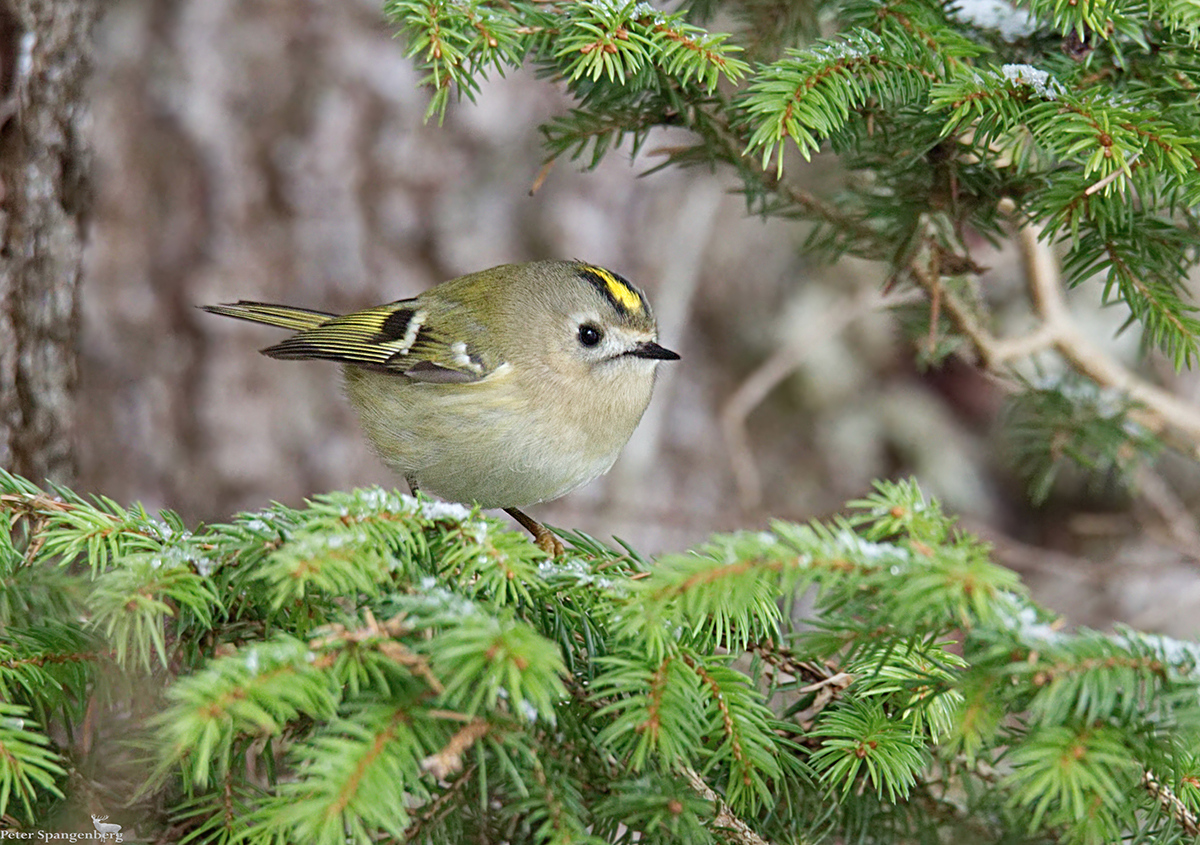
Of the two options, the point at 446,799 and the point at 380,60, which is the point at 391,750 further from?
the point at 380,60

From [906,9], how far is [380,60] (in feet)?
7.16

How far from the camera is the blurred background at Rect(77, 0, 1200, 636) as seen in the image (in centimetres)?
322

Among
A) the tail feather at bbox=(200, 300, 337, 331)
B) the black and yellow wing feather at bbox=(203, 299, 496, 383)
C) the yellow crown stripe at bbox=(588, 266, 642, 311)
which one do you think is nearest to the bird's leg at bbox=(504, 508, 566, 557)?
the black and yellow wing feather at bbox=(203, 299, 496, 383)

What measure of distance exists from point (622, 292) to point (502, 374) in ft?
1.11

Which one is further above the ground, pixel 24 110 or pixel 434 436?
pixel 24 110

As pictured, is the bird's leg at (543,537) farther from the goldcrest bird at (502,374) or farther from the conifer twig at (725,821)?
the conifer twig at (725,821)

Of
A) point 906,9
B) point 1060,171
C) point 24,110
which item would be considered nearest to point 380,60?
point 24,110

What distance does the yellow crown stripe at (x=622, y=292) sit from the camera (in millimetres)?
2318

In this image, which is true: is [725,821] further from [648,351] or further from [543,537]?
[648,351]

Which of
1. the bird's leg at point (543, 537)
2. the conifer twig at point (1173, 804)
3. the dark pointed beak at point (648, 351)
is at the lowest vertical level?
the bird's leg at point (543, 537)

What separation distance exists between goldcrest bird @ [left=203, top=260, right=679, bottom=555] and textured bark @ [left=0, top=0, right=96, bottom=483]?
380mm

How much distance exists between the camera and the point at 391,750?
97cm

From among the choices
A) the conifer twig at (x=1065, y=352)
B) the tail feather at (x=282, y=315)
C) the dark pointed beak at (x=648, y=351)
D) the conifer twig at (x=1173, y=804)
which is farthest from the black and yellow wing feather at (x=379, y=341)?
the conifer twig at (x=1173, y=804)

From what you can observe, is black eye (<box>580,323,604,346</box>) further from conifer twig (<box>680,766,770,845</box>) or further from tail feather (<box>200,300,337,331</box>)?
conifer twig (<box>680,766,770,845</box>)
